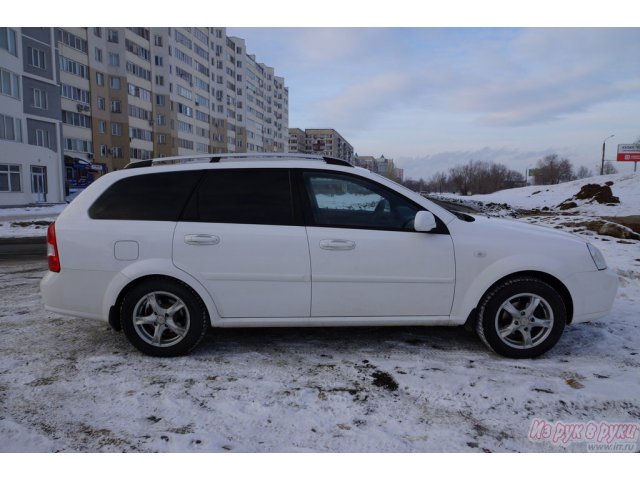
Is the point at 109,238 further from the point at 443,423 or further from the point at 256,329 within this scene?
the point at 443,423

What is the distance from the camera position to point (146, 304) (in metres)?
3.77

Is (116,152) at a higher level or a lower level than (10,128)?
higher

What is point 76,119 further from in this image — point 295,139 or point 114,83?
point 295,139

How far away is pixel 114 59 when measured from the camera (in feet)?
165

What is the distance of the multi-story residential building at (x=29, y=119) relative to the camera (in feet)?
92.8

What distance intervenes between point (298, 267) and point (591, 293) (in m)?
2.62

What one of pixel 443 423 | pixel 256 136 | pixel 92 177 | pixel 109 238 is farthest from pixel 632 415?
pixel 256 136

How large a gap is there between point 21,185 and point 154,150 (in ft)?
101

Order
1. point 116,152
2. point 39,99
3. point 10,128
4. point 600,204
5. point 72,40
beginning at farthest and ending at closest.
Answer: point 116,152, point 72,40, point 39,99, point 10,128, point 600,204

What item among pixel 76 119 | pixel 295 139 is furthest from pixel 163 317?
pixel 295 139

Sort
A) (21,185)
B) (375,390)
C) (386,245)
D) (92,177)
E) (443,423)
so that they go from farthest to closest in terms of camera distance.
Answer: (92,177), (21,185), (386,245), (375,390), (443,423)

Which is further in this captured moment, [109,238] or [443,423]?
[109,238]

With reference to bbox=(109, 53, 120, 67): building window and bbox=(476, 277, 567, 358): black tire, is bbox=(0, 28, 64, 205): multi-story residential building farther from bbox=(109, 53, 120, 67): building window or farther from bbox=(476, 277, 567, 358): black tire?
bbox=(476, 277, 567, 358): black tire

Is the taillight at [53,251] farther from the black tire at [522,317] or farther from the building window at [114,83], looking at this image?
the building window at [114,83]
